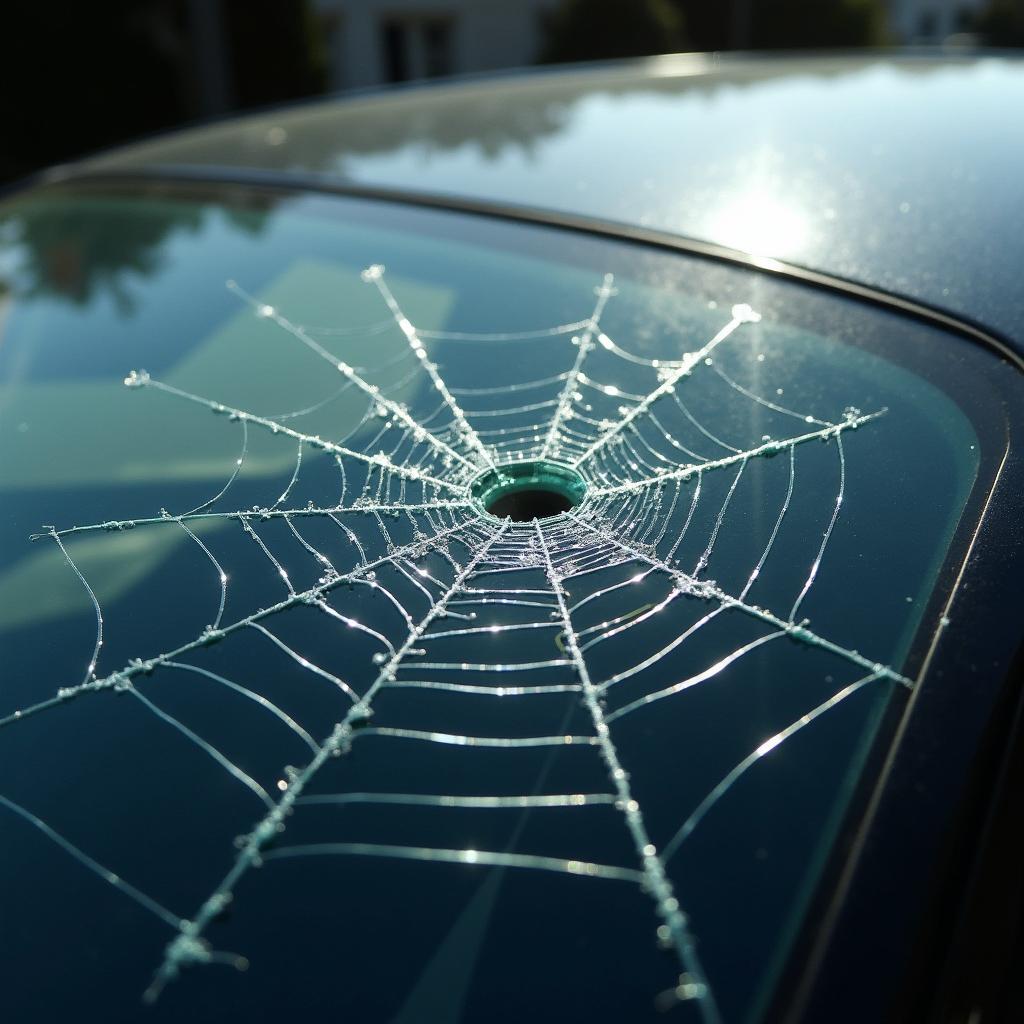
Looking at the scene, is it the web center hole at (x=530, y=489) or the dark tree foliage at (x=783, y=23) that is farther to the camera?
the dark tree foliage at (x=783, y=23)

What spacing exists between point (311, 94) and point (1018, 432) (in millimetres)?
14536

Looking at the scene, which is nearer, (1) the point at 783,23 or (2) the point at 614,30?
(2) the point at 614,30

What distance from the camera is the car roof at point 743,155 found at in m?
1.94

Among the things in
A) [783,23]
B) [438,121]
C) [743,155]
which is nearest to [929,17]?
[783,23]

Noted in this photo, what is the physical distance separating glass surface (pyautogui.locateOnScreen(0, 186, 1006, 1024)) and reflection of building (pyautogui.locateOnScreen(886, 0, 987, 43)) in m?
31.3

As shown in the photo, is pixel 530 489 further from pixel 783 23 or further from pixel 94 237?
pixel 783 23

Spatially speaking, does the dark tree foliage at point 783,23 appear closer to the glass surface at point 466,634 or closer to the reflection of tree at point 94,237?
the reflection of tree at point 94,237

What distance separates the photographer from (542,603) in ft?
4.59

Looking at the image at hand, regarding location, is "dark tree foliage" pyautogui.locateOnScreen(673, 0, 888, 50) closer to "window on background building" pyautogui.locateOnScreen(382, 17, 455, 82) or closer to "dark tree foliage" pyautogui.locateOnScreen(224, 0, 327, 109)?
"window on background building" pyautogui.locateOnScreen(382, 17, 455, 82)

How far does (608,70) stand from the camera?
14.1ft

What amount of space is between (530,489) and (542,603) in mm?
432

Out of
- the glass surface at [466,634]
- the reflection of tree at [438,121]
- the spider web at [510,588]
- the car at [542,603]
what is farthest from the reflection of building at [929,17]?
the spider web at [510,588]

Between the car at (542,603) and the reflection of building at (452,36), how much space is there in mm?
20063

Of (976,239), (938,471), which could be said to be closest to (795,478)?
(938,471)
